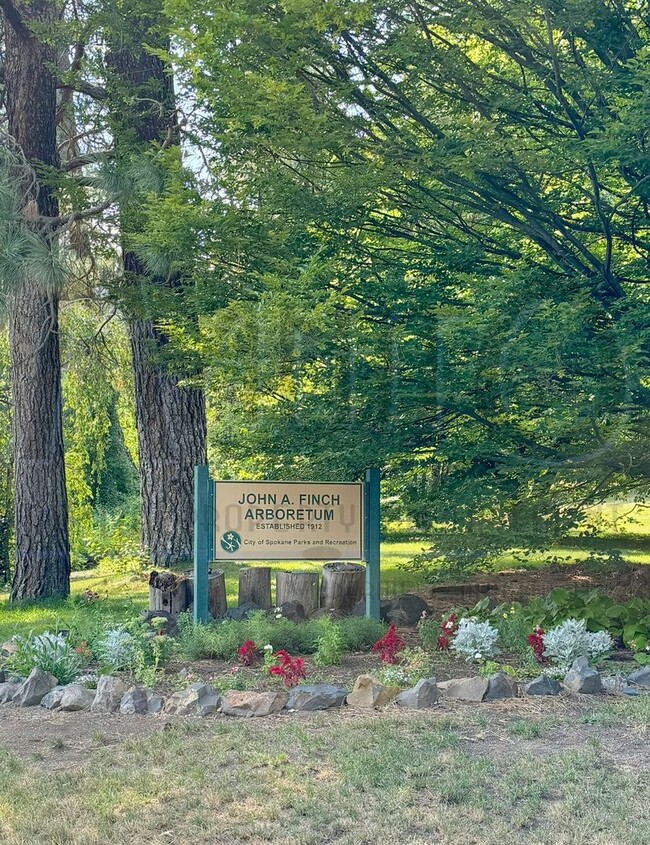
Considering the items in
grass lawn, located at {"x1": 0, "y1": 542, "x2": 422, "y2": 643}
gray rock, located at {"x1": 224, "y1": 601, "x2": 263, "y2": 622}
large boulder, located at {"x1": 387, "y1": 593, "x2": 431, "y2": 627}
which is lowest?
grass lawn, located at {"x1": 0, "y1": 542, "x2": 422, "y2": 643}

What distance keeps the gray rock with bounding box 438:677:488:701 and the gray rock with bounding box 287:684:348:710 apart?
0.65 metres

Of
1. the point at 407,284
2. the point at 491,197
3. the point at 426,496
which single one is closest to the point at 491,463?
the point at 426,496

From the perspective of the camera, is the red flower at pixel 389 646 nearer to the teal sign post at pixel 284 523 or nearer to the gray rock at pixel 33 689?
the teal sign post at pixel 284 523

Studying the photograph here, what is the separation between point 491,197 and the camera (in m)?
6.65

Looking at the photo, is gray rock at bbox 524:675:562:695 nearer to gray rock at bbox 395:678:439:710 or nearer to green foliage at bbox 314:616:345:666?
gray rock at bbox 395:678:439:710

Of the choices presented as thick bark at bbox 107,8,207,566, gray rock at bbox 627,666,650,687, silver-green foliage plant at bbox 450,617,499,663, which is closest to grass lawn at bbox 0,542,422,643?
thick bark at bbox 107,8,207,566

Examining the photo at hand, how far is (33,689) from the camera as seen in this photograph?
5.62 meters

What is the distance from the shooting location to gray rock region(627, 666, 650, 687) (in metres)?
5.79

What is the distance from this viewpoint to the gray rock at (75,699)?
17.7 ft

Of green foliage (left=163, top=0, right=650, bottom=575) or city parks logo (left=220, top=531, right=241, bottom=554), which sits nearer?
green foliage (left=163, top=0, right=650, bottom=575)

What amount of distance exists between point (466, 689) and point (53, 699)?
2.40 m

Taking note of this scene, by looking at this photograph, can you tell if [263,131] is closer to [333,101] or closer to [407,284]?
[333,101]

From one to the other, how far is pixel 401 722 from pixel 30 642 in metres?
2.73

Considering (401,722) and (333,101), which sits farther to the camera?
(333,101)
